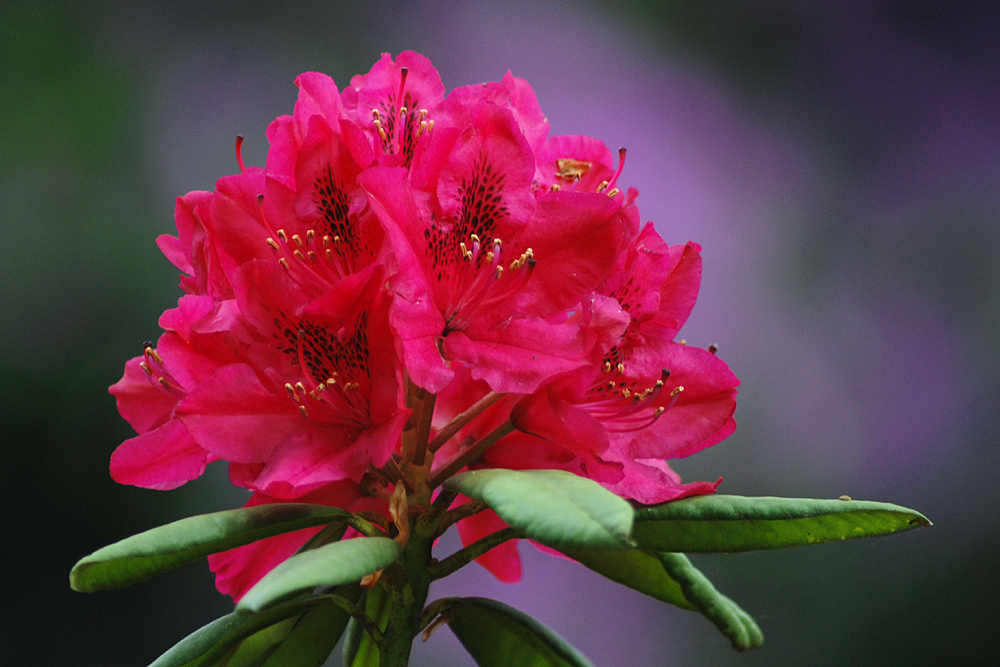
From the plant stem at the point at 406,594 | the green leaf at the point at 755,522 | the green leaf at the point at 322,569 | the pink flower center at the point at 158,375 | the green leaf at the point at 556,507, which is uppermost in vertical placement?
the green leaf at the point at 556,507

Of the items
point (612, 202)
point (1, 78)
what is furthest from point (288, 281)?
point (1, 78)

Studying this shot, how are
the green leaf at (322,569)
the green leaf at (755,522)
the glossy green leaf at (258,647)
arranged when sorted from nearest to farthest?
the green leaf at (322,569) → the green leaf at (755,522) → the glossy green leaf at (258,647)

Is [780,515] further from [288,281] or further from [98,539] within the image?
[98,539]

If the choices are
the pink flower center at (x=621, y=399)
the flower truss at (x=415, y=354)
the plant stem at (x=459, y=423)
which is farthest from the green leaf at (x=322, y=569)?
the pink flower center at (x=621, y=399)

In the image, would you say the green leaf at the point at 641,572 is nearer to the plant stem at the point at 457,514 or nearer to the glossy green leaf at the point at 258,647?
the plant stem at the point at 457,514

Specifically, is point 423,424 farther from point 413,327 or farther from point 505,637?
point 505,637

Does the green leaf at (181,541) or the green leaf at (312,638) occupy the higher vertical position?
the green leaf at (181,541)

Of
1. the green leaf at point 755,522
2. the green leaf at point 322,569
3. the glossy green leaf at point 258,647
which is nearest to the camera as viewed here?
the green leaf at point 322,569
